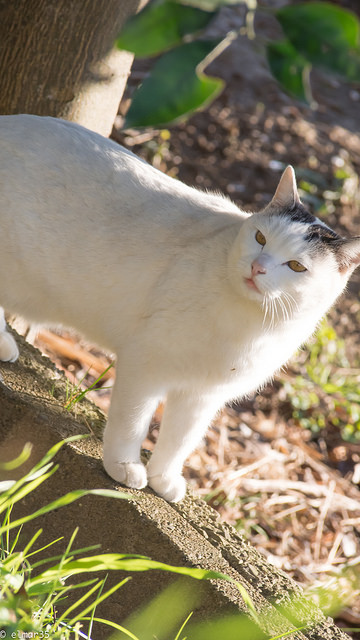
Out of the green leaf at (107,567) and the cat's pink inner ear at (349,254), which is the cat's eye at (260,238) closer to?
the cat's pink inner ear at (349,254)

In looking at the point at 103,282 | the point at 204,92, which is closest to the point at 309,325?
Result: the point at 103,282

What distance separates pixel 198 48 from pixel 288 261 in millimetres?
1348

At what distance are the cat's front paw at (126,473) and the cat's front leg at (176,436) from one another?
10 centimetres

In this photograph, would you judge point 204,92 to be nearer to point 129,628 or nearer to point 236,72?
point 129,628

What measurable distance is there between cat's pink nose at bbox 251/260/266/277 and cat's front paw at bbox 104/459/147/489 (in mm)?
718

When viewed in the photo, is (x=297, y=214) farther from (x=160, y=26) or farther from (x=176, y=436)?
(x=160, y=26)

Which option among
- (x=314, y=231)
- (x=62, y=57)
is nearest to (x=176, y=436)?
(x=314, y=231)

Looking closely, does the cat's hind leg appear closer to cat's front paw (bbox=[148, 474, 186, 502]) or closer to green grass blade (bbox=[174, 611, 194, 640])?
cat's front paw (bbox=[148, 474, 186, 502])

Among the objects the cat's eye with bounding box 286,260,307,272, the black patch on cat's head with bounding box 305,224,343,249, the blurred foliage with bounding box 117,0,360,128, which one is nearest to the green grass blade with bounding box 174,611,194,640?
the cat's eye with bounding box 286,260,307,272

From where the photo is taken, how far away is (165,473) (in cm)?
219

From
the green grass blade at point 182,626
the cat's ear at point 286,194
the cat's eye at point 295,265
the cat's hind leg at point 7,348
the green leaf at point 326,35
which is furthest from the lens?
the cat's hind leg at point 7,348

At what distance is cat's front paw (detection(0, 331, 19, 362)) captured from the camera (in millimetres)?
2246

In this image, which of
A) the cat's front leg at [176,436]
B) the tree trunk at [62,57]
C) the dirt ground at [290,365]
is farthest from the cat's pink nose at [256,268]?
the tree trunk at [62,57]

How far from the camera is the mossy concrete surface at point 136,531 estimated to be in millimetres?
Answer: 1883
